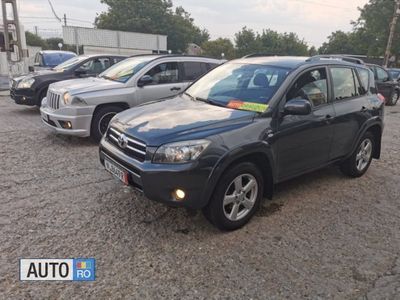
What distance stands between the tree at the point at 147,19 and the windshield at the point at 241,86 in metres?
48.4

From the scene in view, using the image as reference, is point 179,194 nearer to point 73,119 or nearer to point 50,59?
point 73,119

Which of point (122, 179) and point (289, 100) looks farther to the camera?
point (289, 100)

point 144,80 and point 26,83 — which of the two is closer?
point 144,80

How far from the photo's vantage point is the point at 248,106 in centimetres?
375

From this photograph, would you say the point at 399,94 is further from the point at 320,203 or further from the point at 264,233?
the point at 264,233

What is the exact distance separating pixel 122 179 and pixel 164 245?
0.77 m

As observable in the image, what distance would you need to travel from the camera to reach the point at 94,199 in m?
4.12

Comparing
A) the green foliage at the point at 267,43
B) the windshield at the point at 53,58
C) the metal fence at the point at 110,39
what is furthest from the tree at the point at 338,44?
the windshield at the point at 53,58

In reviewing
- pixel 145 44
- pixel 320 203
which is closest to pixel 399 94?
pixel 320 203

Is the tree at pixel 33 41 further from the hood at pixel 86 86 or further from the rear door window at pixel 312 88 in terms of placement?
the rear door window at pixel 312 88

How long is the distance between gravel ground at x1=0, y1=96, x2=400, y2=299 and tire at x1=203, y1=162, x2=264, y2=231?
138 mm

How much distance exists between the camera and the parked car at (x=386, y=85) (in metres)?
14.5

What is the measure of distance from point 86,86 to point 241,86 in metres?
3.32

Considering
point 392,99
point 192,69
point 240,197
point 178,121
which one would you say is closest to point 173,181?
point 178,121
